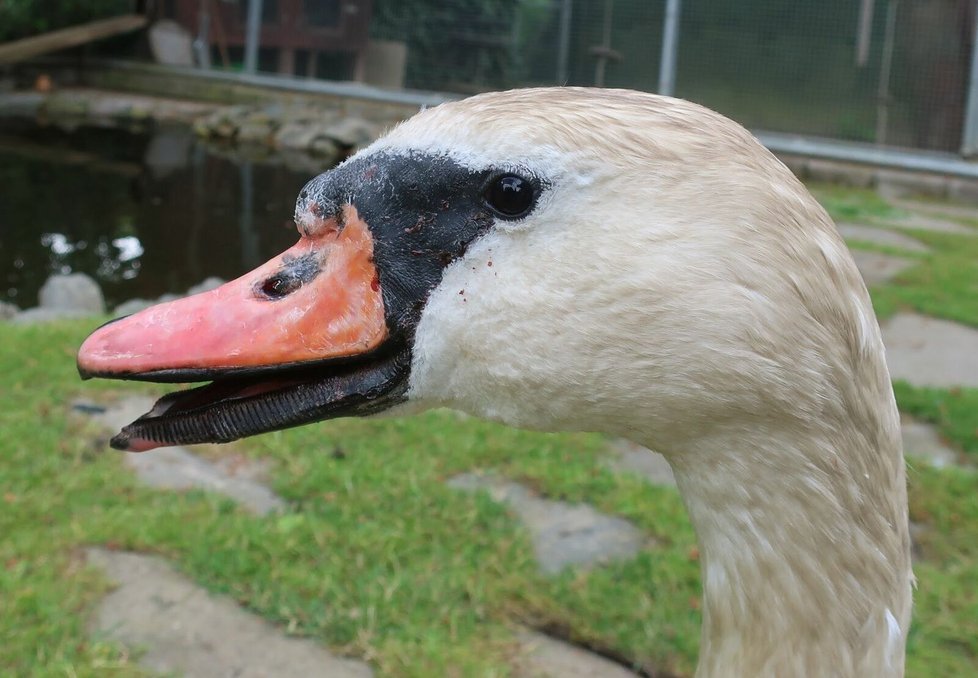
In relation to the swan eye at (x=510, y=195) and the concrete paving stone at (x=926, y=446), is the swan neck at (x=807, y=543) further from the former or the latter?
the concrete paving stone at (x=926, y=446)

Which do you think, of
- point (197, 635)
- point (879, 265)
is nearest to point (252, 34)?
point (879, 265)

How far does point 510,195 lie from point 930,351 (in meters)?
3.50

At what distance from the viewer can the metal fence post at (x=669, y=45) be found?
32.0 feet

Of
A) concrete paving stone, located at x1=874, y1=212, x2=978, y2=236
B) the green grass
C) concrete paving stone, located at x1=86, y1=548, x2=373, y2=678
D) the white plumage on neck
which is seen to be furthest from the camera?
concrete paving stone, located at x1=874, y1=212, x2=978, y2=236

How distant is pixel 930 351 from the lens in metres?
4.09

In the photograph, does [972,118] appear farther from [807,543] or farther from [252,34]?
[807,543]

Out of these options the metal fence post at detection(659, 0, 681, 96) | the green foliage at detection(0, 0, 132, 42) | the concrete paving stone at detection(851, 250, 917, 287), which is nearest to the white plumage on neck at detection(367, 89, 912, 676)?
the concrete paving stone at detection(851, 250, 917, 287)

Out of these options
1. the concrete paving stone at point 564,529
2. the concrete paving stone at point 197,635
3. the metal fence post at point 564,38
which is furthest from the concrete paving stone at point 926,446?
the metal fence post at point 564,38

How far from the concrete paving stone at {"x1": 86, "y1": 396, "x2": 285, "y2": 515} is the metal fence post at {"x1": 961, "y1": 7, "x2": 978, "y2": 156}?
8.09 metres

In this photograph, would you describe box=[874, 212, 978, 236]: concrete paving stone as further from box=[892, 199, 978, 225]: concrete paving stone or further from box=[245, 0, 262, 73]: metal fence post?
box=[245, 0, 262, 73]: metal fence post

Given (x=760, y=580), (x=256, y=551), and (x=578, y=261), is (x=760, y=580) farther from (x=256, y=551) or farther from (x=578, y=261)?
(x=256, y=551)

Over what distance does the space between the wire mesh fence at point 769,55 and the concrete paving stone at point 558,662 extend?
25.9 ft

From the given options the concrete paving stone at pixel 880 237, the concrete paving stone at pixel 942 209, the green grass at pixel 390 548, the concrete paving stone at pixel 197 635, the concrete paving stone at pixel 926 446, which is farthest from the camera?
the concrete paving stone at pixel 942 209

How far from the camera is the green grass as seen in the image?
85.1 inches
